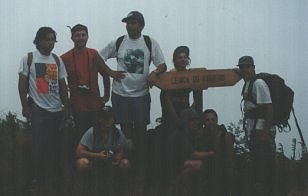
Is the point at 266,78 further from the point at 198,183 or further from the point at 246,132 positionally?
the point at 198,183

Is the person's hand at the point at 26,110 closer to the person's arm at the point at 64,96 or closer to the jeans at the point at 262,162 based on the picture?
the person's arm at the point at 64,96

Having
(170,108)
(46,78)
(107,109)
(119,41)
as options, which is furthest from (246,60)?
(46,78)

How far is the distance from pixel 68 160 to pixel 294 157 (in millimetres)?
3390

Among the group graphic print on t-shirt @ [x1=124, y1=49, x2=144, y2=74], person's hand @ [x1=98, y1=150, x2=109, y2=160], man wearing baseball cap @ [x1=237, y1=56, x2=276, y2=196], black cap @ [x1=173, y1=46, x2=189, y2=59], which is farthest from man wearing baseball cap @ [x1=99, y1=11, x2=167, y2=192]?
man wearing baseball cap @ [x1=237, y1=56, x2=276, y2=196]

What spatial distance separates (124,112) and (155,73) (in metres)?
0.67

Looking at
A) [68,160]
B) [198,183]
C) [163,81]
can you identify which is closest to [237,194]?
[198,183]

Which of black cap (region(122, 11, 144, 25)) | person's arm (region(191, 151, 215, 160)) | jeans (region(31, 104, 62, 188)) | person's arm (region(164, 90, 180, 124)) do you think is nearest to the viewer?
jeans (region(31, 104, 62, 188))

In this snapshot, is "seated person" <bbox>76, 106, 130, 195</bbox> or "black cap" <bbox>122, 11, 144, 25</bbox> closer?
"seated person" <bbox>76, 106, 130, 195</bbox>

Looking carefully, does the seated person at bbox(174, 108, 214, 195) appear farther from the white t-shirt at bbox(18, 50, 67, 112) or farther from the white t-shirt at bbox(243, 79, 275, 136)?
the white t-shirt at bbox(18, 50, 67, 112)

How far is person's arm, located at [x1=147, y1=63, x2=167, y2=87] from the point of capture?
8.16m

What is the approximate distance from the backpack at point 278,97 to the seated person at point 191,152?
2.46 feet

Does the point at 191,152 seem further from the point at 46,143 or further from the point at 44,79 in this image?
the point at 44,79

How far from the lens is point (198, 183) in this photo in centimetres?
793

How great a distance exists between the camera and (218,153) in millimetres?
8086
